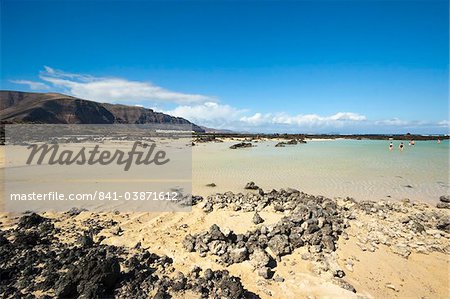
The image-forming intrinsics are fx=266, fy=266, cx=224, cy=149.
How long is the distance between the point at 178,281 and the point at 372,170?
1850 centimetres

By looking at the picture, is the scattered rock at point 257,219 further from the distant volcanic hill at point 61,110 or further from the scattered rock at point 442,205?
the distant volcanic hill at point 61,110

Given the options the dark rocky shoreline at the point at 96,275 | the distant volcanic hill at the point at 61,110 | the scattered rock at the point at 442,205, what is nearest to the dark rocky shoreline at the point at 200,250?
the dark rocky shoreline at the point at 96,275

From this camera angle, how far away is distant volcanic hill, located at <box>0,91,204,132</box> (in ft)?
352

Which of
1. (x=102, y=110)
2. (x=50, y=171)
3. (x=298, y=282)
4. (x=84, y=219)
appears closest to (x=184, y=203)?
(x=84, y=219)

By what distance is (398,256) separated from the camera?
20.1ft

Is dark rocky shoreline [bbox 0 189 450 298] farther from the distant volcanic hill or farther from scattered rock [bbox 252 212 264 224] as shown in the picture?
the distant volcanic hill

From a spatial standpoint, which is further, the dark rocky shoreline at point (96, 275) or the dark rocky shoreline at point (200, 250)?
the dark rocky shoreline at point (200, 250)

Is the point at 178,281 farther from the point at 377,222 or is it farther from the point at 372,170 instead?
the point at 372,170

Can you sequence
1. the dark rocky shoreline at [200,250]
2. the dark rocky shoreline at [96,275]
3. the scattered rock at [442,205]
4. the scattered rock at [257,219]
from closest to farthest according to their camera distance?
the dark rocky shoreline at [96,275]
the dark rocky shoreline at [200,250]
the scattered rock at [257,219]
the scattered rock at [442,205]

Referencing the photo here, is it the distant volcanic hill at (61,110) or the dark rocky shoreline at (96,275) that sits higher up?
the distant volcanic hill at (61,110)

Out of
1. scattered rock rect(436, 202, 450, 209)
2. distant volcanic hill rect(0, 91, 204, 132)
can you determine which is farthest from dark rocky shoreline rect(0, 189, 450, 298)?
distant volcanic hill rect(0, 91, 204, 132)

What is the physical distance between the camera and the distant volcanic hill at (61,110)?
10725 cm

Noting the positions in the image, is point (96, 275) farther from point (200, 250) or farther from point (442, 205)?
point (442, 205)

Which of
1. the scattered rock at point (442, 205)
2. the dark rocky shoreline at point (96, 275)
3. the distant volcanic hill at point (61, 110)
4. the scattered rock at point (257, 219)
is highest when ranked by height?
the distant volcanic hill at point (61, 110)
